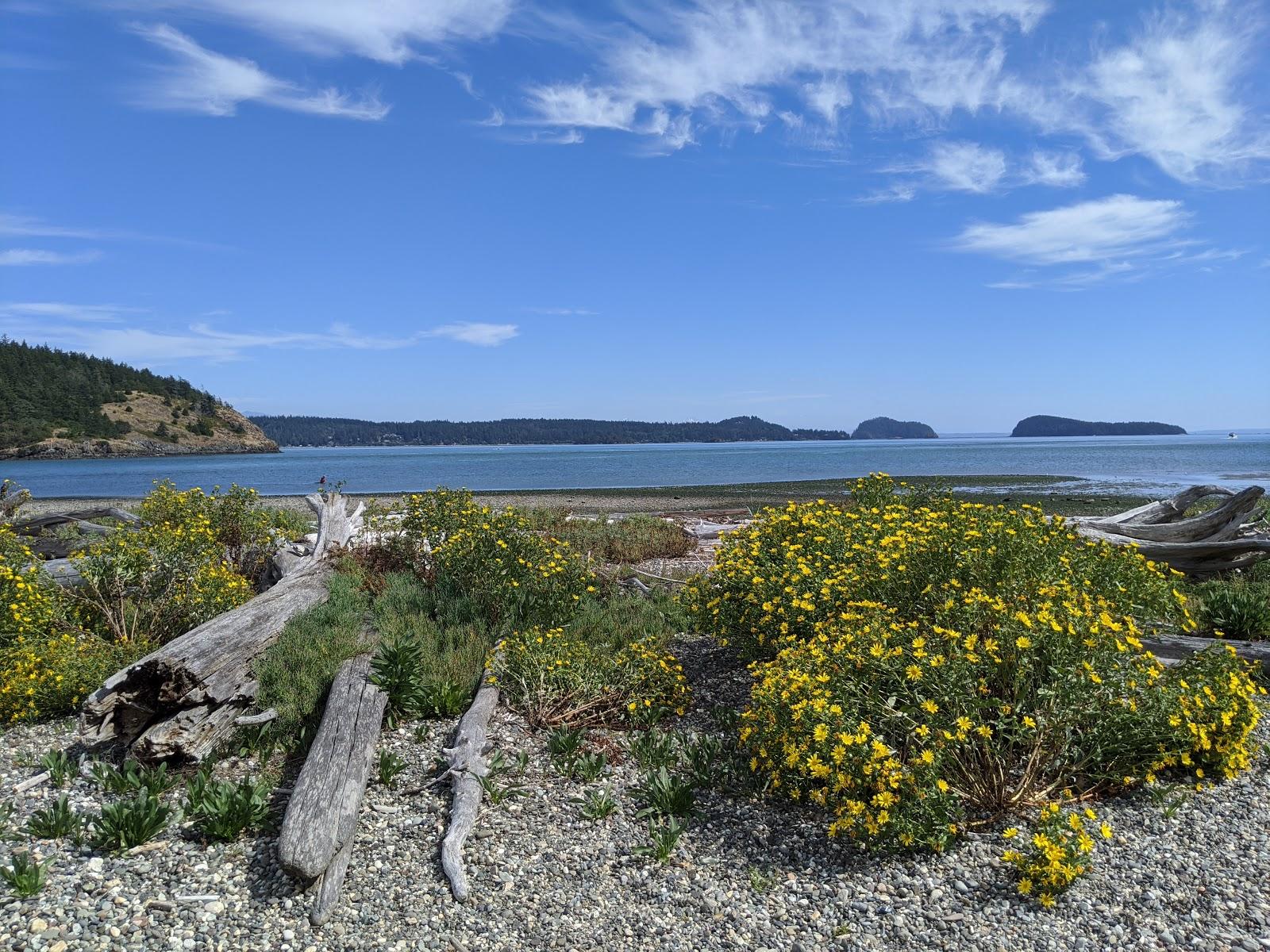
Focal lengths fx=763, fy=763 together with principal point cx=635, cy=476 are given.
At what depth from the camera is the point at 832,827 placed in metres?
4.72

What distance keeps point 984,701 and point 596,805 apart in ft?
9.22

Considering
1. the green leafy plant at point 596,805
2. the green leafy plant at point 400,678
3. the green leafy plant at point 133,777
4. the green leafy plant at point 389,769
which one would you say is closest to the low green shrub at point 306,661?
the green leafy plant at point 400,678

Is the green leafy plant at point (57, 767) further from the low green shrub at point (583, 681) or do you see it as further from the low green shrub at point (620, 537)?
the low green shrub at point (620, 537)

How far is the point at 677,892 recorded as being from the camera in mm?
4715

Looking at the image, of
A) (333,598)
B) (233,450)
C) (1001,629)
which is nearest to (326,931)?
(1001,629)

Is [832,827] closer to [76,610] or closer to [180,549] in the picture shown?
[180,549]

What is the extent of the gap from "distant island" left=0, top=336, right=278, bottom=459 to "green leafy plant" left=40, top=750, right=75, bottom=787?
373ft

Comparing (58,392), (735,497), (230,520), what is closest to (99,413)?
(58,392)

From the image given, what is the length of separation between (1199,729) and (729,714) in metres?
3.41

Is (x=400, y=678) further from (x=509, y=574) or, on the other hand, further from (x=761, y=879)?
(x=761, y=879)

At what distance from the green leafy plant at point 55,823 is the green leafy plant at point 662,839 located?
396 cm

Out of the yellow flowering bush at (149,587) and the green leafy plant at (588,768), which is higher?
the yellow flowering bush at (149,587)

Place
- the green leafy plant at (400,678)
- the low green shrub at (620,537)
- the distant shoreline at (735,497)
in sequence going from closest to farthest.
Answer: the green leafy plant at (400,678) < the low green shrub at (620,537) < the distant shoreline at (735,497)

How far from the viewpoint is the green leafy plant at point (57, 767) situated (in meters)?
6.14
